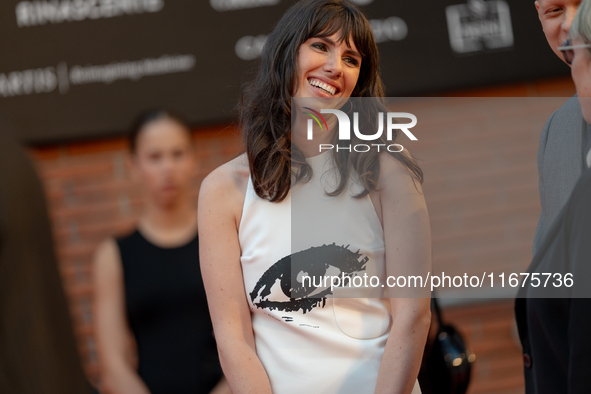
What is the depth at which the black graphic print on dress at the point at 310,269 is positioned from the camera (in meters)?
1.20

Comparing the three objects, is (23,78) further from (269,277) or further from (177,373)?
(269,277)

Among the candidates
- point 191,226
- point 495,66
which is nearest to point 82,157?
point 191,226

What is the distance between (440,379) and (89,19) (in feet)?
6.34

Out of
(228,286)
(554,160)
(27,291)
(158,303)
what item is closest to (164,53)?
(158,303)

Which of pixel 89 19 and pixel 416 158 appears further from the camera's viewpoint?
pixel 89 19

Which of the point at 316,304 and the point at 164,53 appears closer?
the point at 316,304

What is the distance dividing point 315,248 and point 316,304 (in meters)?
0.11

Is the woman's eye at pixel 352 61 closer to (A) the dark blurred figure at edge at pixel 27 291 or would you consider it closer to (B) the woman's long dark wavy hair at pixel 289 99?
(B) the woman's long dark wavy hair at pixel 289 99


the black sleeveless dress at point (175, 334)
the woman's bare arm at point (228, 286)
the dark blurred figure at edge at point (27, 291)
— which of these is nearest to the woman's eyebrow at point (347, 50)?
the woman's bare arm at point (228, 286)

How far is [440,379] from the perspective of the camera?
4.63 feet

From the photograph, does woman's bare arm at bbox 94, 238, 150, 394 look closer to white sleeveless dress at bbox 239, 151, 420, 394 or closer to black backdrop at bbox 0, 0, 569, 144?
black backdrop at bbox 0, 0, 569, 144

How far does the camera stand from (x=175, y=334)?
1.91 metres

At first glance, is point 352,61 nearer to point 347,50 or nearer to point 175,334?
point 347,50

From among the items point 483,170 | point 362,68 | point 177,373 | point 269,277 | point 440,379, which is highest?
point 362,68
